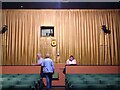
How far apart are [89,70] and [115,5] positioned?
4.46 metres

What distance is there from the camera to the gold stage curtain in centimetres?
1244

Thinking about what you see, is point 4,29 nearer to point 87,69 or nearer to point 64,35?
point 64,35

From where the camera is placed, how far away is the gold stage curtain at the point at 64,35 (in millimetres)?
12438

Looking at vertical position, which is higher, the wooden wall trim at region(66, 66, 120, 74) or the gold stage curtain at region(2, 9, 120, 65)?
the gold stage curtain at region(2, 9, 120, 65)

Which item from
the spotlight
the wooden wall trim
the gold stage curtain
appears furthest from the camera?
the gold stage curtain

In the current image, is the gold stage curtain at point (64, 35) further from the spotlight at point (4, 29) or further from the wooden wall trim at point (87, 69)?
the wooden wall trim at point (87, 69)

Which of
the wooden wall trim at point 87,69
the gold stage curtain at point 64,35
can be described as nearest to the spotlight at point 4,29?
the gold stage curtain at point 64,35

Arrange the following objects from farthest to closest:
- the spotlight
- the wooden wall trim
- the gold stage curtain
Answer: the gold stage curtain
the spotlight
the wooden wall trim

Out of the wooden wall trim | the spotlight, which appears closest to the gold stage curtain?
the spotlight

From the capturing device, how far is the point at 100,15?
12.5m

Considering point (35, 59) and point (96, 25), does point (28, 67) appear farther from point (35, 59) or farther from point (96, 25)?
point (96, 25)

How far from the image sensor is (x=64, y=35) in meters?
12.5

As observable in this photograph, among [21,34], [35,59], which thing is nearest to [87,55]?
[35,59]

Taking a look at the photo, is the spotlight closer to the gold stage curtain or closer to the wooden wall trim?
the gold stage curtain
